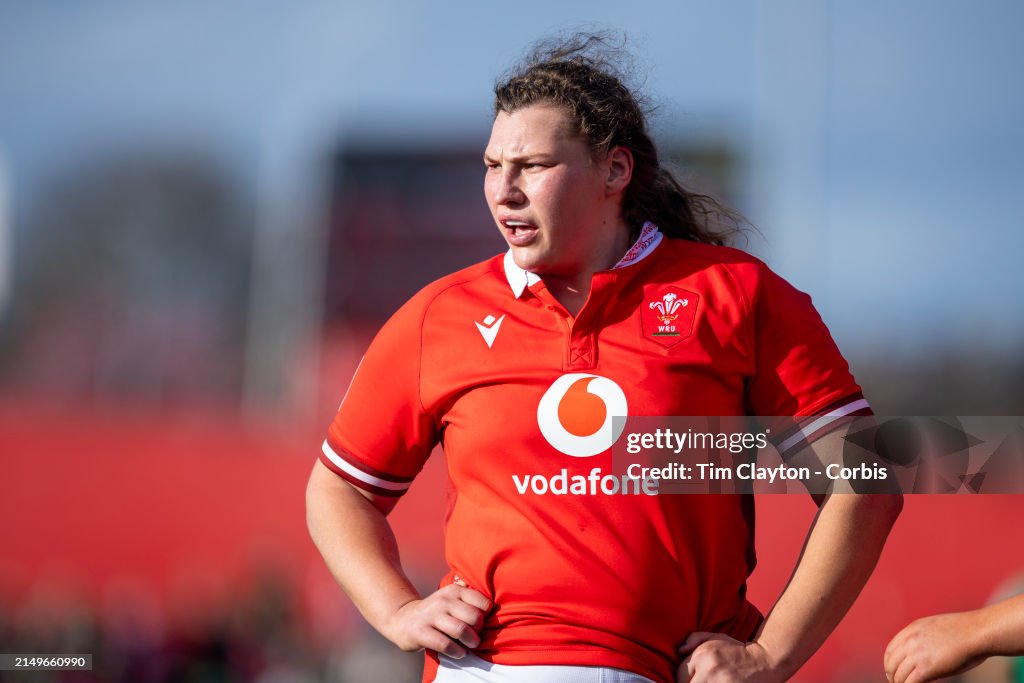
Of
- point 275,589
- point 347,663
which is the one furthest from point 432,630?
point 275,589

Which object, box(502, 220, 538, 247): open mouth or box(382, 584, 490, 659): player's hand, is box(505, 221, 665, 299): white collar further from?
box(382, 584, 490, 659): player's hand

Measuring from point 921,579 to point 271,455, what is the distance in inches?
215

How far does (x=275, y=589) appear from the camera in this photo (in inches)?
300

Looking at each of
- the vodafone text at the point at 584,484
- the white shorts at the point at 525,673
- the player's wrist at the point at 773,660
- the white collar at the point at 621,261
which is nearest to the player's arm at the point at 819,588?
the player's wrist at the point at 773,660

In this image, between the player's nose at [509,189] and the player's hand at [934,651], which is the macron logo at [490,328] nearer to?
the player's nose at [509,189]

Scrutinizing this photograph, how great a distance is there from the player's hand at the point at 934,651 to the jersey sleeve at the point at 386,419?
1.01 metres

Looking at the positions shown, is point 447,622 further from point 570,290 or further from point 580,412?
point 570,290

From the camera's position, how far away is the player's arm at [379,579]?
2119 mm

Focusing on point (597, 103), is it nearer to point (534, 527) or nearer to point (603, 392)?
point (603, 392)

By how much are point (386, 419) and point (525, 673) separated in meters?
0.61

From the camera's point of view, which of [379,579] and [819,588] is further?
[379,579]

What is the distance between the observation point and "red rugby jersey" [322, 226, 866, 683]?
2.05 metres

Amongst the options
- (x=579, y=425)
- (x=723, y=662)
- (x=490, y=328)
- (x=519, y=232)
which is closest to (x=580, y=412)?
(x=579, y=425)

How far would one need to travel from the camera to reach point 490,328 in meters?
2.26
